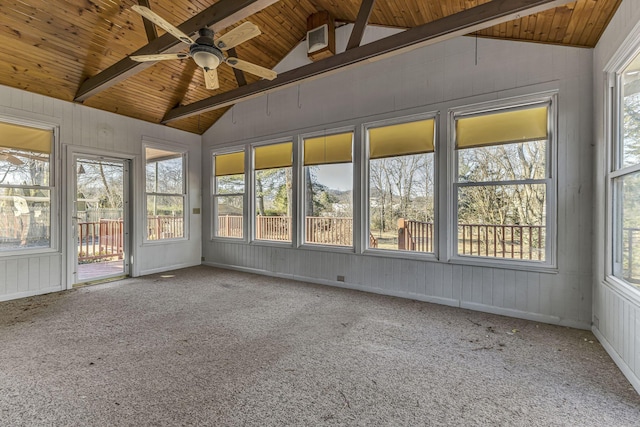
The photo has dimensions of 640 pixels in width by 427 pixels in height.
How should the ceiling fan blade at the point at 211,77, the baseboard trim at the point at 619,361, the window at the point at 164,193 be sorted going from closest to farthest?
1. the baseboard trim at the point at 619,361
2. the ceiling fan blade at the point at 211,77
3. the window at the point at 164,193

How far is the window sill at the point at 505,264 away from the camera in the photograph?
338 cm

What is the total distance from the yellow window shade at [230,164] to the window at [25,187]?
2.70 meters

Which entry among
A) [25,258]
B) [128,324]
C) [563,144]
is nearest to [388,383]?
[128,324]

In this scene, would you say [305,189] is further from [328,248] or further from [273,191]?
[328,248]

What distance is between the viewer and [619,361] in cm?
240

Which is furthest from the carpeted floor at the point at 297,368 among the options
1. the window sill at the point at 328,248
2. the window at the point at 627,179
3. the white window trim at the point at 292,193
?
the white window trim at the point at 292,193

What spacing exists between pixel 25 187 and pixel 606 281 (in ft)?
23.3

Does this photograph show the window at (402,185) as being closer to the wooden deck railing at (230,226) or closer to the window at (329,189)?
the window at (329,189)

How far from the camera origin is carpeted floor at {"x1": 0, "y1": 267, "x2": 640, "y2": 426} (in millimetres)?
1851

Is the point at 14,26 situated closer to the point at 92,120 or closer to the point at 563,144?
the point at 92,120

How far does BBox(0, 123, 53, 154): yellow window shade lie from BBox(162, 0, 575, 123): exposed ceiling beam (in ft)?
8.32

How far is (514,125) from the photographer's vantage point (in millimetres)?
3531

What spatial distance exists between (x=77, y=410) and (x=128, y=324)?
1514 mm

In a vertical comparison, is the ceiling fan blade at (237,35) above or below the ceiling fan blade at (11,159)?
above
